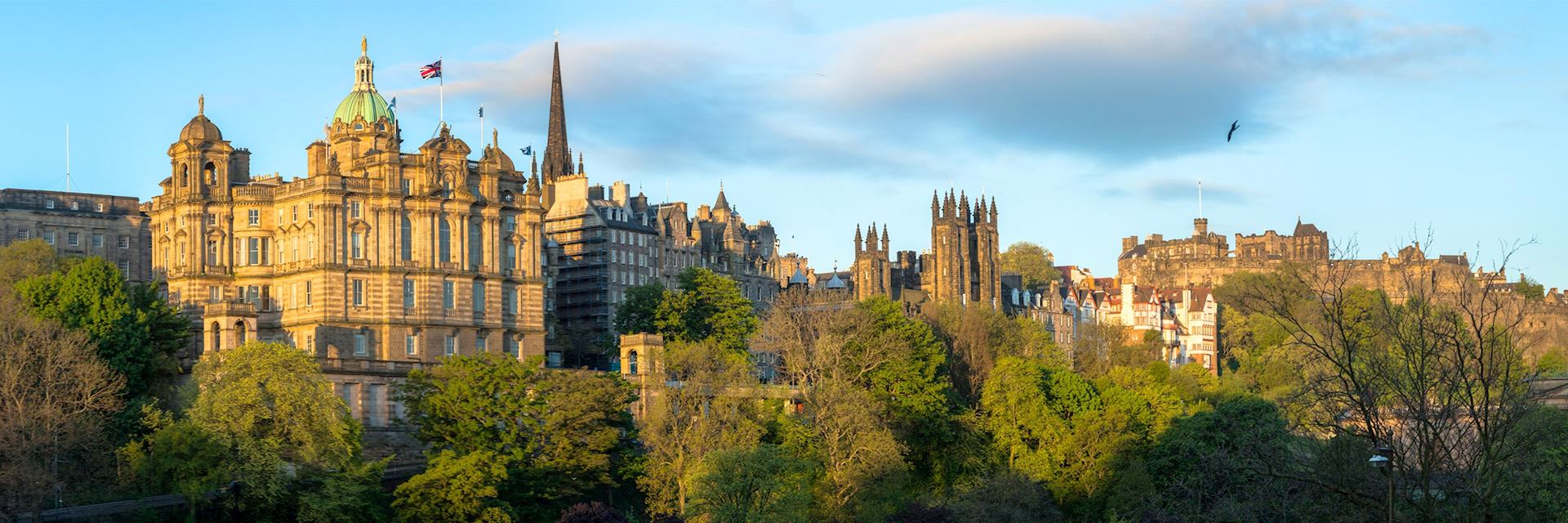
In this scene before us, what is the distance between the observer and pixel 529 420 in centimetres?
9162

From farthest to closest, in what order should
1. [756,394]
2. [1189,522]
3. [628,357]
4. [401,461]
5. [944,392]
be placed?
[944,392] → [628,357] → [756,394] → [401,461] → [1189,522]

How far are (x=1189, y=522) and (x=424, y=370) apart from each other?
43615mm

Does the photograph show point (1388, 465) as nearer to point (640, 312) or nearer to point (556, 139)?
point (640, 312)

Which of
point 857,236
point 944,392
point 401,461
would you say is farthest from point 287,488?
point 857,236

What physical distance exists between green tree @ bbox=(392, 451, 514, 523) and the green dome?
36.0 meters

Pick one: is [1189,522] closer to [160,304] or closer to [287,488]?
[287,488]

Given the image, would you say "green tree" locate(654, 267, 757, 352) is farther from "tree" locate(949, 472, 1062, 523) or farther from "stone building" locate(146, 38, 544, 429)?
"tree" locate(949, 472, 1062, 523)

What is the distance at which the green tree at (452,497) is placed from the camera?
266 ft

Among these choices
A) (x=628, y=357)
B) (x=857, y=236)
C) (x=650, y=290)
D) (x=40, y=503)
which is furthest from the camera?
(x=857, y=236)

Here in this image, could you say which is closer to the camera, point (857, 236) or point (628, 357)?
point (628, 357)

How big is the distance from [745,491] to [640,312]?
42964mm

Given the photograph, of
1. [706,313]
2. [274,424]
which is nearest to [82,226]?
[706,313]

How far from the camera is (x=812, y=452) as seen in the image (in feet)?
321

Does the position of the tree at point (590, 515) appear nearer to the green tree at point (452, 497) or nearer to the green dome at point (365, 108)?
the green tree at point (452, 497)
